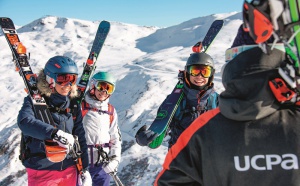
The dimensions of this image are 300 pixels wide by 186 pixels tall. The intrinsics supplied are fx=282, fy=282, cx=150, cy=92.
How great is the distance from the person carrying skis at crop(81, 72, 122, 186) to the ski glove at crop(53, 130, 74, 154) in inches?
52.5

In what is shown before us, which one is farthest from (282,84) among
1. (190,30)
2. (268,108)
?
(190,30)

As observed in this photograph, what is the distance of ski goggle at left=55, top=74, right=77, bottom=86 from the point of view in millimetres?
3859

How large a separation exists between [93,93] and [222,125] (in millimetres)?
4173

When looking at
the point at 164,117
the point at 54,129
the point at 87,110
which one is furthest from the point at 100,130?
the point at 54,129

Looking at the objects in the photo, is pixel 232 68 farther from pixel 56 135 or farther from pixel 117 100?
pixel 117 100

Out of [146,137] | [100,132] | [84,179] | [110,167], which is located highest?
[146,137]

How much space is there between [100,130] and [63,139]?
1482mm

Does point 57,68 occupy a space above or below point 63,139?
above

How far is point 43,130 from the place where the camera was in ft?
10.8

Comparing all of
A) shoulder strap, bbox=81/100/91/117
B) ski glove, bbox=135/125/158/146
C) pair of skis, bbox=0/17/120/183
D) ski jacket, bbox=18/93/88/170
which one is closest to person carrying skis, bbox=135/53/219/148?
ski glove, bbox=135/125/158/146

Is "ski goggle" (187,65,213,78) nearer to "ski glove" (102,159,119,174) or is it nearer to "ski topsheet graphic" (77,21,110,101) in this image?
"ski glove" (102,159,119,174)

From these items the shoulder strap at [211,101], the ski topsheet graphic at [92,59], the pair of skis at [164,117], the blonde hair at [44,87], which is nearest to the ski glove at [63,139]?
the blonde hair at [44,87]

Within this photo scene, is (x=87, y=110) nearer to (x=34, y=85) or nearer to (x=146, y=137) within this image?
(x=34, y=85)

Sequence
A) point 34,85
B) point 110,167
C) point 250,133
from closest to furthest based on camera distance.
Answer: point 250,133 < point 34,85 < point 110,167
